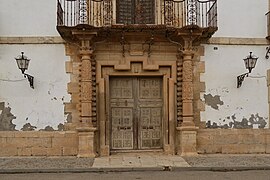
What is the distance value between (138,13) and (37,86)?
348cm

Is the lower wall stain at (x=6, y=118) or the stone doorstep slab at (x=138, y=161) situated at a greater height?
the lower wall stain at (x=6, y=118)

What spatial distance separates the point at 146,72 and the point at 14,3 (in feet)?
13.6

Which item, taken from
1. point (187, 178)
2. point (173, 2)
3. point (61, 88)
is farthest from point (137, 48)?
point (187, 178)

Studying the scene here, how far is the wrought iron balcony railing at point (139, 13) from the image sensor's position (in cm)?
1048

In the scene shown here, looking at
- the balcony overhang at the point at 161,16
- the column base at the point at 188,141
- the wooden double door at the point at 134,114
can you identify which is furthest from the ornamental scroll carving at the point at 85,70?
the column base at the point at 188,141

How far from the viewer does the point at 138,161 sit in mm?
9375

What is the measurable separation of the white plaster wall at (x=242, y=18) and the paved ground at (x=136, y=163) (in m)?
3.50

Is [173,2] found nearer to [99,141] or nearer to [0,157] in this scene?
[99,141]

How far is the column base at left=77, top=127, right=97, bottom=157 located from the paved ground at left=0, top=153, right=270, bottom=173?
324 millimetres

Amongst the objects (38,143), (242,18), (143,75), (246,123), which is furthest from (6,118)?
(242,18)

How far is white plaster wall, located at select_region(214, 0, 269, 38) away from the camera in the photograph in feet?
35.7

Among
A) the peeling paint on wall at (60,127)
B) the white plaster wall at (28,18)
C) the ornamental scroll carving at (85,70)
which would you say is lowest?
the peeling paint on wall at (60,127)

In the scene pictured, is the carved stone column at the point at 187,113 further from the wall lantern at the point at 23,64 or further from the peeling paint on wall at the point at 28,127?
the wall lantern at the point at 23,64

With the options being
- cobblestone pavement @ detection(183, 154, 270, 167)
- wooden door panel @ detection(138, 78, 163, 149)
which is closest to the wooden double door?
wooden door panel @ detection(138, 78, 163, 149)
